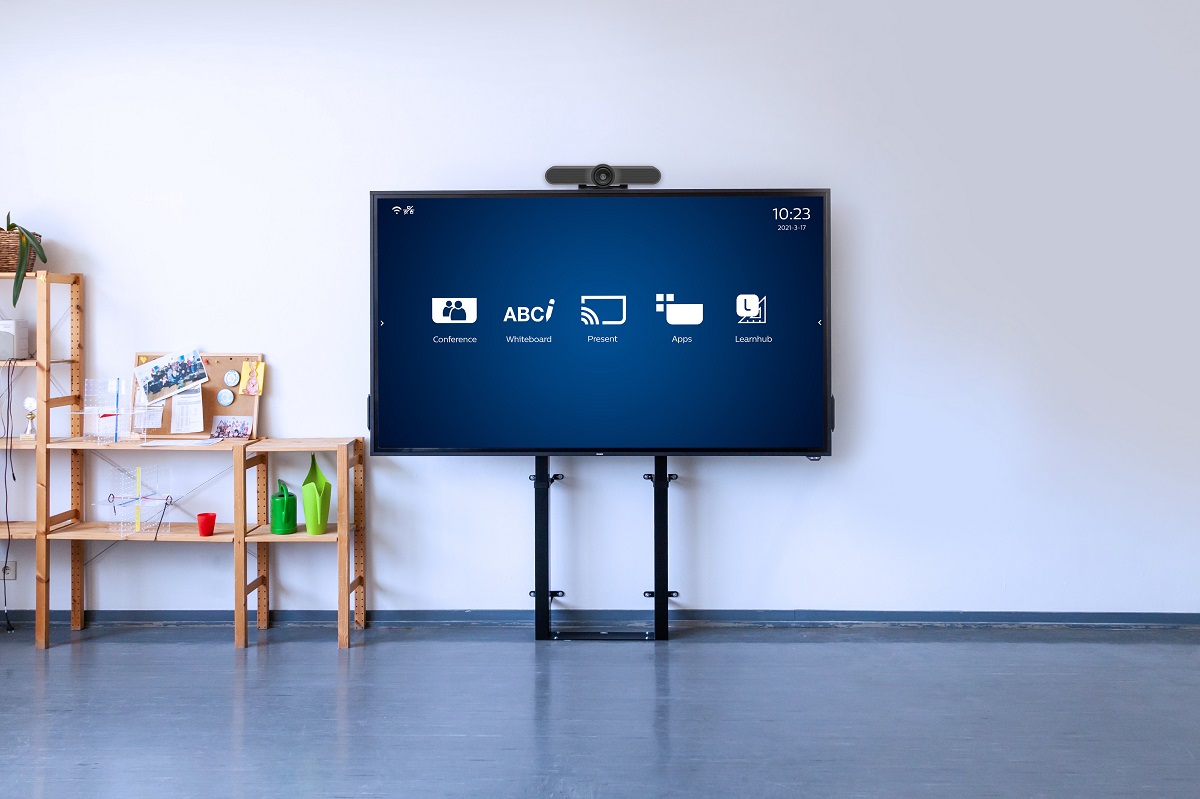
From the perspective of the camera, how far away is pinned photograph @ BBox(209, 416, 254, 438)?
389 centimetres

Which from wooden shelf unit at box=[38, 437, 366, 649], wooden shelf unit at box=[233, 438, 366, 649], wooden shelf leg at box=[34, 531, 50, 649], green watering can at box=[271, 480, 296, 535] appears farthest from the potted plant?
green watering can at box=[271, 480, 296, 535]

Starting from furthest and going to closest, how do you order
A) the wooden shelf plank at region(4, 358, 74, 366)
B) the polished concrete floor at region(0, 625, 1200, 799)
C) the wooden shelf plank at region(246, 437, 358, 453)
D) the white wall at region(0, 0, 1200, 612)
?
the white wall at region(0, 0, 1200, 612)
the wooden shelf plank at region(4, 358, 74, 366)
the wooden shelf plank at region(246, 437, 358, 453)
the polished concrete floor at region(0, 625, 1200, 799)

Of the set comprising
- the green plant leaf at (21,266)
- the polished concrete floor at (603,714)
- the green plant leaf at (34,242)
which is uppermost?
the green plant leaf at (34,242)

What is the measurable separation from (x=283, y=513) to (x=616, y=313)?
1.59 meters

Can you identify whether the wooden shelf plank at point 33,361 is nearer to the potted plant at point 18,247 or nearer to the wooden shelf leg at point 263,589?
the potted plant at point 18,247

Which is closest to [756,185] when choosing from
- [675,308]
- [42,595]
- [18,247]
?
[675,308]

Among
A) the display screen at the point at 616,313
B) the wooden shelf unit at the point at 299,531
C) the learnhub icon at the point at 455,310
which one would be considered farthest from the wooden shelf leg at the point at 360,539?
the learnhub icon at the point at 455,310

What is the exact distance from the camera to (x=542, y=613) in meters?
3.79

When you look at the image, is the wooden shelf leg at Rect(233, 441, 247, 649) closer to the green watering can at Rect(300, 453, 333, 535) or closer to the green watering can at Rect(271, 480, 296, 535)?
the green watering can at Rect(271, 480, 296, 535)

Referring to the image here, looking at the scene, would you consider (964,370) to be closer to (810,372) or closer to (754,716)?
(810,372)

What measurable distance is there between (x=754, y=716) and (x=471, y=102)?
270cm

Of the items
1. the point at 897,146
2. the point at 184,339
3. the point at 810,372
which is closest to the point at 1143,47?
the point at 897,146

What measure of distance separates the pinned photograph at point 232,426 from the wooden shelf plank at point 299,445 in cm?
10

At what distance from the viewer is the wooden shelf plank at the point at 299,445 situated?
3633mm
